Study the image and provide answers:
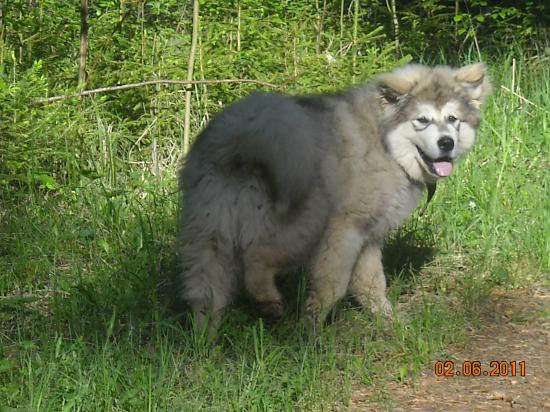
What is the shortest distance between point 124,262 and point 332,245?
54.2 inches

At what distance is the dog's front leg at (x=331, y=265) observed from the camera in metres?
5.09

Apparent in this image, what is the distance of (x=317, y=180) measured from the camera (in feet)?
16.2

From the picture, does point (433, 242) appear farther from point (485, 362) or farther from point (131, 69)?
point (131, 69)

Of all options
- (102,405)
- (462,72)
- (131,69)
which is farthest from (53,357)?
(131,69)

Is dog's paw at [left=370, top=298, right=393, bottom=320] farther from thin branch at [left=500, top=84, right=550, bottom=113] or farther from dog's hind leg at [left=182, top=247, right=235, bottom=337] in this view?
thin branch at [left=500, top=84, right=550, bottom=113]

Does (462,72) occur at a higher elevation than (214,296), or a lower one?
higher

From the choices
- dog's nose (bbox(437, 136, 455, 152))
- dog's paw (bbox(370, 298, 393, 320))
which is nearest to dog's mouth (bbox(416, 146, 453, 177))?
dog's nose (bbox(437, 136, 455, 152))

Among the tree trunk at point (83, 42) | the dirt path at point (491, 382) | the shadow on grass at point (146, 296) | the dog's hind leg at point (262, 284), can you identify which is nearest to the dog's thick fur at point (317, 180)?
the dog's hind leg at point (262, 284)

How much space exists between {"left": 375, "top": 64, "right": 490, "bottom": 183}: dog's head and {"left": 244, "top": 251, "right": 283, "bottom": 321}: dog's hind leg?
108 centimetres

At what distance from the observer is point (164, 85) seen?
7.23 m

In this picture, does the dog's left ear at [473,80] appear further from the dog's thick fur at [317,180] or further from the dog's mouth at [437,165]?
the dog's mouth at [437,165]

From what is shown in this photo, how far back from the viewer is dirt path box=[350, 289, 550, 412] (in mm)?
4262
